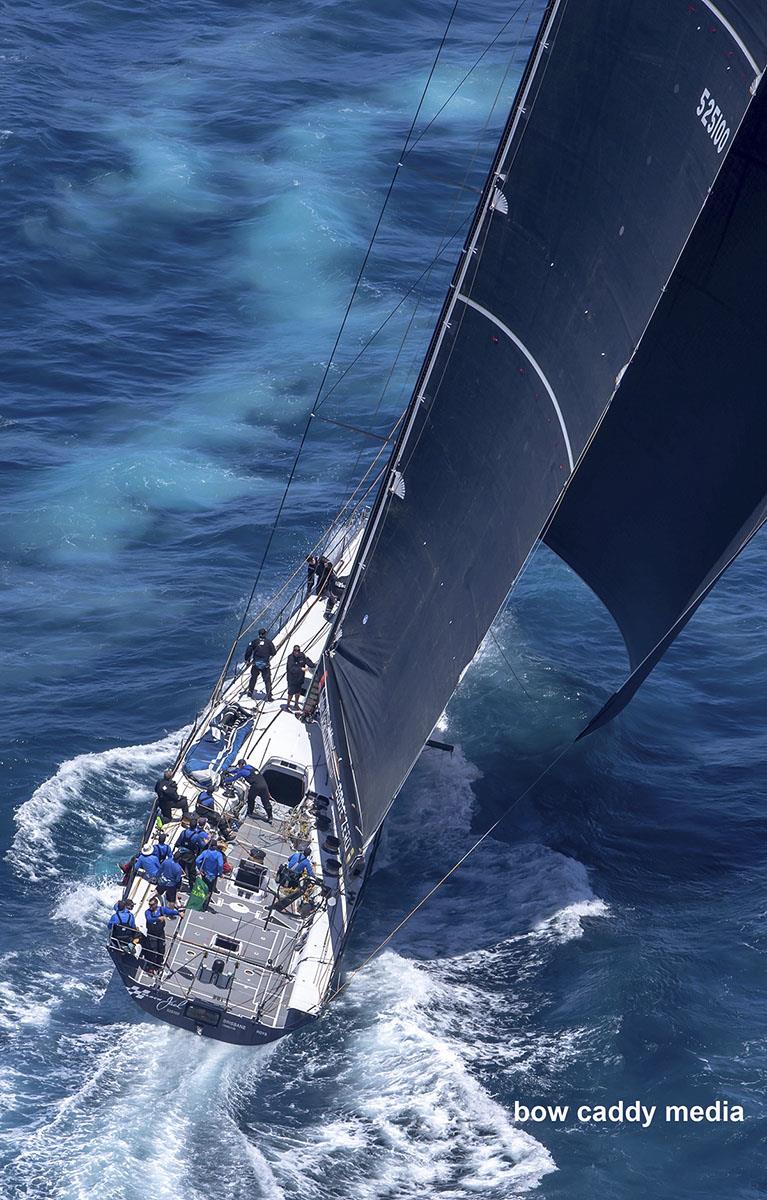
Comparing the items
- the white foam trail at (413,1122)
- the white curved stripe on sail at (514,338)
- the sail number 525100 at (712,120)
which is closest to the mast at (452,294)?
the white curved stripe on sail at (514,338)

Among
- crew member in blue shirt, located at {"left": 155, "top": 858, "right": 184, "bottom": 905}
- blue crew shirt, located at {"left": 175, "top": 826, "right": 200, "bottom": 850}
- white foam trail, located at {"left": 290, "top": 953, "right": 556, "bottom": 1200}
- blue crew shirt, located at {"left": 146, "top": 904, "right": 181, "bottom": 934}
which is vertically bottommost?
white foam trail, located at {"left": 290, "top": 953, "right": 556, "bottom": 1200}

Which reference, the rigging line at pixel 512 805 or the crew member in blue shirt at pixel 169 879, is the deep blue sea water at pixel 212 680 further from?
the crew member in blue shirt at pixel 169 879

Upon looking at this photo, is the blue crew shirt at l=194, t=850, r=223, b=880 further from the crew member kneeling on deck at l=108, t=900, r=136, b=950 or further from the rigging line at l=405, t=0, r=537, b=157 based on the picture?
the rigging line at l=405, t=0, r=537, b=157

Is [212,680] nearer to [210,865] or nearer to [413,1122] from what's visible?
[210,865]

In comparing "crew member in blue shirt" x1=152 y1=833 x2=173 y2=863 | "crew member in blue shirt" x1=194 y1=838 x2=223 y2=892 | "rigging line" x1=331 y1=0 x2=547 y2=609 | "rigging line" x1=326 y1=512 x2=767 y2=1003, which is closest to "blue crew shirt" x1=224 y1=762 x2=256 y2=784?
Answer: "crew member in blue shirt" x1=194 y1=838 x2=223 y2=892

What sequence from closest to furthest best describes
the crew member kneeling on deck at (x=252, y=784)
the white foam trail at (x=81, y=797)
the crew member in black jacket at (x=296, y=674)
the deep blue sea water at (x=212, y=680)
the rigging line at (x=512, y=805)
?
the deep blue sea water at (x=212, y=680) < the rigging line at (x=512, y=805) < the crew member kneeling on deck at (x=252, y=784) < the white foam trail at (x=81, y=797) < the crew member in black jacket at (x=296, y=674)

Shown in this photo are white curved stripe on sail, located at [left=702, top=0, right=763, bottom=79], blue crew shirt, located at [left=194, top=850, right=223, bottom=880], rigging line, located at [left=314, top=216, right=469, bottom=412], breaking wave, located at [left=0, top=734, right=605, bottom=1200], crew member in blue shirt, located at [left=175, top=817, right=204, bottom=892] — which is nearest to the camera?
white curved stripe on sail, located at [left=702, top=0, right=763, bottom=79]

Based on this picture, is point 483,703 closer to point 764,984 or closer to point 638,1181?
point 764,984
